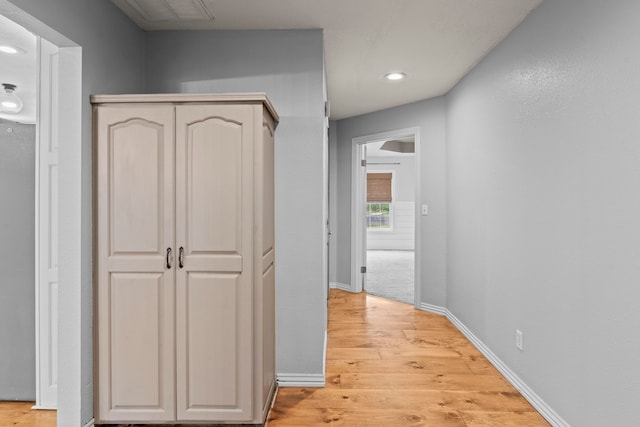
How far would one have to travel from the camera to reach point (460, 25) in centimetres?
273

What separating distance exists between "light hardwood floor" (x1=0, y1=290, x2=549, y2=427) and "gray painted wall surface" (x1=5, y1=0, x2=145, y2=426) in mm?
510

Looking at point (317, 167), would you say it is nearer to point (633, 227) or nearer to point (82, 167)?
point (82, 167)

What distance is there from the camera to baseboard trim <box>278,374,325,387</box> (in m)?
2.72

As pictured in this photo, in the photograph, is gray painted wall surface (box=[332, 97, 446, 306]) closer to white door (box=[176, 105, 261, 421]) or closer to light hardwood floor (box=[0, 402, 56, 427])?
white door (box=[176, 105, 261, 421])

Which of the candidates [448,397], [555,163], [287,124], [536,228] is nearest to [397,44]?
[287,124]

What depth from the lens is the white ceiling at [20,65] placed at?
2374mm

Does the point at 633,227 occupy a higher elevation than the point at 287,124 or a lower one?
lower

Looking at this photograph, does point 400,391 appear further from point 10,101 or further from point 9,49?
point 10,101

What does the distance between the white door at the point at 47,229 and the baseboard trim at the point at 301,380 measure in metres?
1.39

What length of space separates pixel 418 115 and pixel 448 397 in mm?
3120

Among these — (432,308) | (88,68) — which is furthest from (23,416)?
(432,308)

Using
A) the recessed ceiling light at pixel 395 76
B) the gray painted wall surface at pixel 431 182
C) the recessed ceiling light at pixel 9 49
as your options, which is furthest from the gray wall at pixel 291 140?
the gray painted wall surface at pixel 431 182

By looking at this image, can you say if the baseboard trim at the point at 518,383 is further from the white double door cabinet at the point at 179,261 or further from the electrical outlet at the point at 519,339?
the white double door cabinet at the point at 179,261

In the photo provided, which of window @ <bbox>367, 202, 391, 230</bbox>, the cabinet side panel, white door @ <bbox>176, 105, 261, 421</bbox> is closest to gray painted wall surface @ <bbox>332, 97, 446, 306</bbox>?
the cabinet side panel
